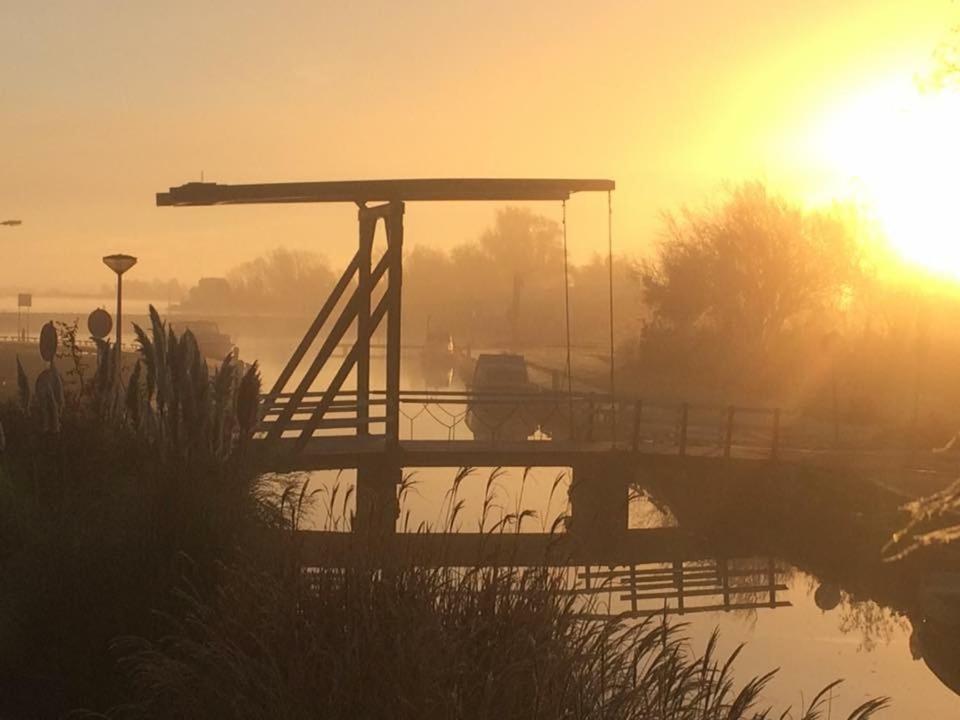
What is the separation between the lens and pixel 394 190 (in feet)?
66.9

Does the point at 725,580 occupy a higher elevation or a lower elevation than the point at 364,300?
lower

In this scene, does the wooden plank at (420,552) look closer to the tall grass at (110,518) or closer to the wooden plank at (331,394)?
the tall grass at (110,518)

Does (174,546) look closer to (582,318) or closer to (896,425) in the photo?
(896,425)

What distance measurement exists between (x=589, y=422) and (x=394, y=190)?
7.72 meters

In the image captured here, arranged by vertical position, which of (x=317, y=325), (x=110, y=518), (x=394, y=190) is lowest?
(x=110, y=518)

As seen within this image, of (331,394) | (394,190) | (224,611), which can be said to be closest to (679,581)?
(331,394)

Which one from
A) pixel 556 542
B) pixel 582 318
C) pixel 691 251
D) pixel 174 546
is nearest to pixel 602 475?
pixel 174 546

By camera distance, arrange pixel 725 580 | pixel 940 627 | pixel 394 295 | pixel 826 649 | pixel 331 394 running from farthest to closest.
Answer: pixel 394 295 → pixel 331 394 → pixel 725 580 → pixel 940 627 → pixel 826 649

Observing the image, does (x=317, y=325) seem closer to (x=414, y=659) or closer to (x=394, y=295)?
(x=394, y=295)

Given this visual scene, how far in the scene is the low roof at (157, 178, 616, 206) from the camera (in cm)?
2025

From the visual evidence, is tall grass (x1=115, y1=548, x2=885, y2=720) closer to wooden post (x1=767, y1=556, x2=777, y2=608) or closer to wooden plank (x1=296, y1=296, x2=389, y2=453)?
wooden post (x1=767, y1=556, x2=777, y2=608)

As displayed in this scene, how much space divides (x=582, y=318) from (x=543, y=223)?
18.8 metres

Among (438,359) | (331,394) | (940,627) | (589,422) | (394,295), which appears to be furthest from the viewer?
(438,359)

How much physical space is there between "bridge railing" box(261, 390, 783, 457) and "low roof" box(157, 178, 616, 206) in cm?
316
